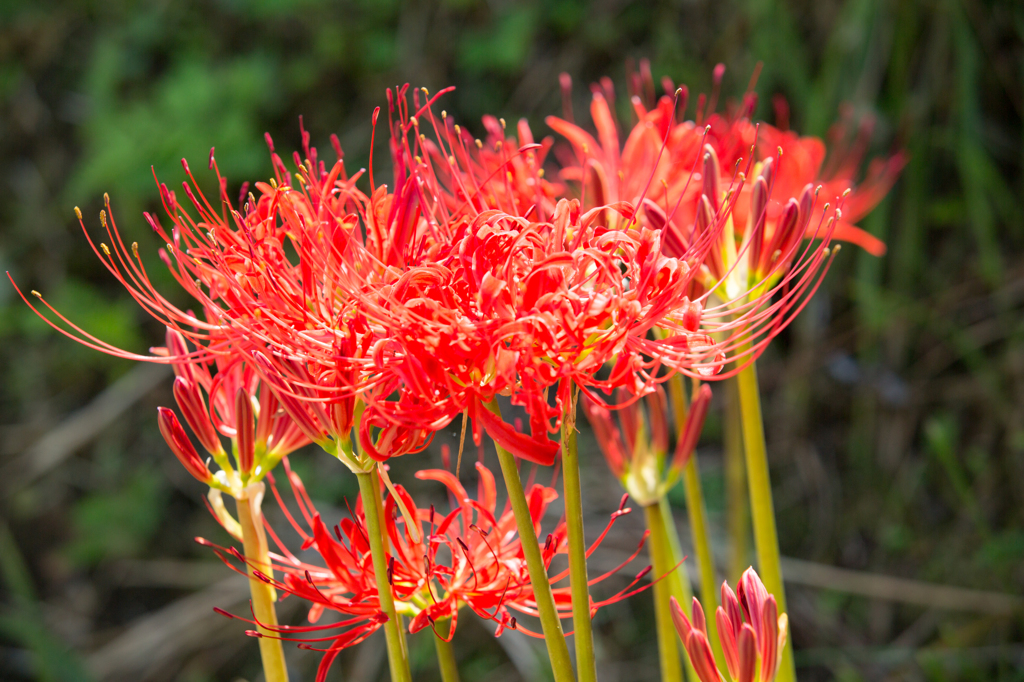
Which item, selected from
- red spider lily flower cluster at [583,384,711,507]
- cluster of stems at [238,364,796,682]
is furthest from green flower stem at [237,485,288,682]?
red spider lily flower cluster at [583,384,711,507]

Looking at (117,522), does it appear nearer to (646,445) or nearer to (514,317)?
(646,445)

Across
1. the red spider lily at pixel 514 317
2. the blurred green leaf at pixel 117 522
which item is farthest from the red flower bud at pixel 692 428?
the blurred green leaf at pixel 117 522

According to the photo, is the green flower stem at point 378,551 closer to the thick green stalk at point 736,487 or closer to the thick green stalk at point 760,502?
the thick green stalk at point 760,502

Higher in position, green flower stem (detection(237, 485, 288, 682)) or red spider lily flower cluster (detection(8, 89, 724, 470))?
red spider lily flower cluster (detection(8, 89, 724, 470))

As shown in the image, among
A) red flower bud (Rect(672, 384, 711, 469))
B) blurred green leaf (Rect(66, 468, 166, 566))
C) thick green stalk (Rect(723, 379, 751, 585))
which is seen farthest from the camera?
blurred green leaf (Rect(66, 468, 166, 566))

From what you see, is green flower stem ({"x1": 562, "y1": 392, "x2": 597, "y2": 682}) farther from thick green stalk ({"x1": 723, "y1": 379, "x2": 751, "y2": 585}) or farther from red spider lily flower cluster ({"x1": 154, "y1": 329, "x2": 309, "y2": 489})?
thick green stalk ({"x1": 723, "y1": 379, "x2": 751, "y2": 585})
